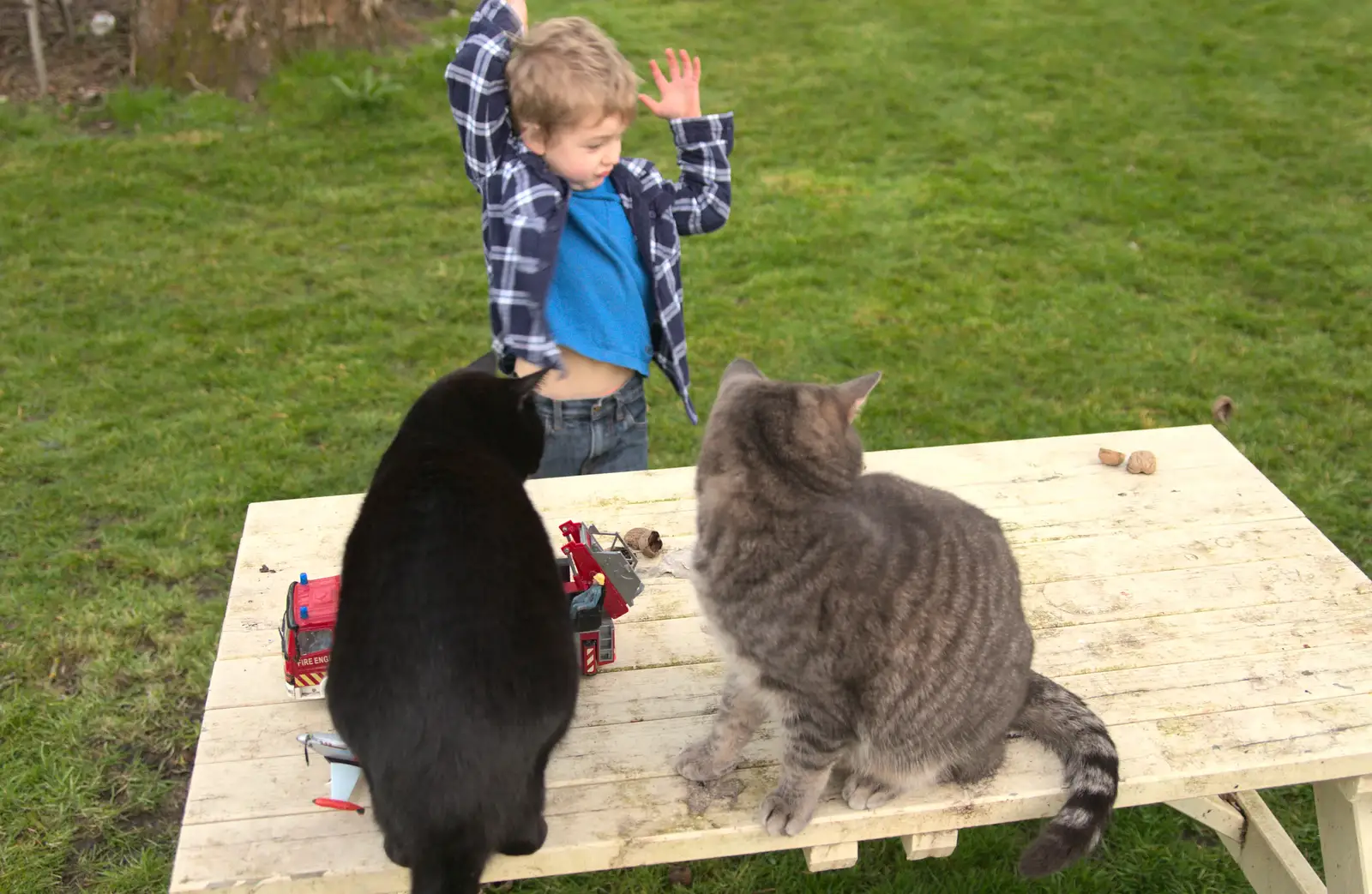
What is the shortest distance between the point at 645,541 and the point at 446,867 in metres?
1.16

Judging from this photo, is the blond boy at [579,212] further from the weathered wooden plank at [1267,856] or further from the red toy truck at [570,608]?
the weathered wooden plank at [1267,856]

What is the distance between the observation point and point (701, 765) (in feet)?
7.57

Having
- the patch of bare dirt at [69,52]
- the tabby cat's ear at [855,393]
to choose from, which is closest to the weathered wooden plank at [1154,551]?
the tabby cat's ear at [855,393]

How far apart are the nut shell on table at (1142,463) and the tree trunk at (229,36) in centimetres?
681

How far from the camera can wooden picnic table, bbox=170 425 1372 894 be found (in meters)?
2.20

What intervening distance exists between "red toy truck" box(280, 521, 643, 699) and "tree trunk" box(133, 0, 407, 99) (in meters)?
6.35

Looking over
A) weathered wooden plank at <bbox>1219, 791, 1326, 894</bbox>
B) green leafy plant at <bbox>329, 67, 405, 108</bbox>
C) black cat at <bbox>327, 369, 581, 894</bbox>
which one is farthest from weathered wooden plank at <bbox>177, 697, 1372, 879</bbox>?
green leafy plant at <bbox>329, 67, 405, 108</bbox>

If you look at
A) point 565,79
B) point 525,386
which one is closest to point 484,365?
point 525,386

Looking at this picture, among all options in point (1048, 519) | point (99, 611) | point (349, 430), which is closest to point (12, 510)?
point (99, 611)

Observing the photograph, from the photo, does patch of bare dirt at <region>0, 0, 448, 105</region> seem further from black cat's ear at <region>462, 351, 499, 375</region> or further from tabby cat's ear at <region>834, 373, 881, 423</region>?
tabby cat's ear at <region>834, 373, 881, 423</region>

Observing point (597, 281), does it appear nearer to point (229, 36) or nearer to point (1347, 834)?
point (1347, 834)

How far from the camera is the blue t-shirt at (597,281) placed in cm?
288

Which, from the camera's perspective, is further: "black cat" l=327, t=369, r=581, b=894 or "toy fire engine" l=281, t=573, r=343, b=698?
"toy fire engine" l=281, t=573, r=343, b=698

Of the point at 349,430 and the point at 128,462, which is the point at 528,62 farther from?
the point at 128,462
